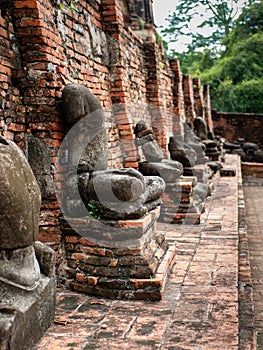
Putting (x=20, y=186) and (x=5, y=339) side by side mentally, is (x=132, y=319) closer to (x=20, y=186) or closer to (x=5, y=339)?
(x=5, y=339)

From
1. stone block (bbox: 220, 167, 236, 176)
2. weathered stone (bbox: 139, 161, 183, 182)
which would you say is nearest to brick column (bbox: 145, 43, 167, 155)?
weathered stone (bbox: 139, 161, 183, 182)

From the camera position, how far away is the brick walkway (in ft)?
8.50

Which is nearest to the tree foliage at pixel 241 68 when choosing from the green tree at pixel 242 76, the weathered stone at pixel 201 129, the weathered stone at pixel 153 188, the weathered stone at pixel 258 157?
the green tree at pixel 242 76

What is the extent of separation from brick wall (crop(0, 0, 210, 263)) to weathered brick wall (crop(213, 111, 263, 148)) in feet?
45.4

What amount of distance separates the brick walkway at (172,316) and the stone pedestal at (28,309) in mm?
113

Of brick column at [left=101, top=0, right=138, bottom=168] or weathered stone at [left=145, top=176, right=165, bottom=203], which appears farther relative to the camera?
brick column at [left=101, top=0, right=138, bottom=168]

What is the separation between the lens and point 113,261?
3371mm

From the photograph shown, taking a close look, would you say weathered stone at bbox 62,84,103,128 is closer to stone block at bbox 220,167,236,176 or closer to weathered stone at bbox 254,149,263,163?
stone block at bbox 220,167,236,176

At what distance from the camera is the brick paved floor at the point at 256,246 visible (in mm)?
3723

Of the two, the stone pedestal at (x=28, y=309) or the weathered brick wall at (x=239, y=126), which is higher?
the weathered brick wall at (x=239, y=126)

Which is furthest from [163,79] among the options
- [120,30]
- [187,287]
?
[187,287]

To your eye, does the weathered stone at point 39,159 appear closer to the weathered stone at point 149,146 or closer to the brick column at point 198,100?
the weathered stone at point 149,146

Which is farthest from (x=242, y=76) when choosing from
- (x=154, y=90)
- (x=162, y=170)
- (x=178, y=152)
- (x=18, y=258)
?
(x=18, y=258)

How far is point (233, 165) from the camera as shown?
518 inches
